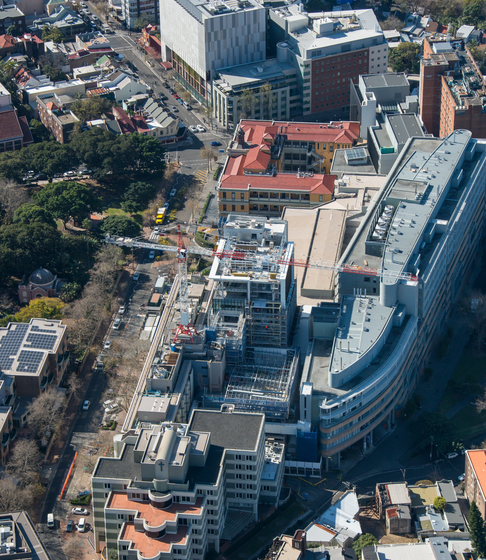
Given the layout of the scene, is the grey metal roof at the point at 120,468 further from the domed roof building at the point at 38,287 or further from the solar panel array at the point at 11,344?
the domed roof building at the point at 38,287

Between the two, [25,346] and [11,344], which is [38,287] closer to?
[11,344]

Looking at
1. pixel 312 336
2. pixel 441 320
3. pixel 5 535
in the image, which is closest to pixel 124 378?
pixel 312 336

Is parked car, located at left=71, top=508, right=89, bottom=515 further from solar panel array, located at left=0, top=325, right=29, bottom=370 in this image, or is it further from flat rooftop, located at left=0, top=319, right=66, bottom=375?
solar panel array, located at left=0, top=325, right=29, bottom=370

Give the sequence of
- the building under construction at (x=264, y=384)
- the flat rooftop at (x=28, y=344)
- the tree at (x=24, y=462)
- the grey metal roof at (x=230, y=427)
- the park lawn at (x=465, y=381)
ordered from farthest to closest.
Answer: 1. the park lawn at (x=465, y=381)
2. the flat rooftop at (x=28, y=344)
3. the building under construction at (x=264, y=384)
4. the tree at (x=24, y=462)
5. the grey metal roof at (x=230, y=427)

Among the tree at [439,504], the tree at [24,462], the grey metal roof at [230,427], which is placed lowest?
the tree at [439,504]

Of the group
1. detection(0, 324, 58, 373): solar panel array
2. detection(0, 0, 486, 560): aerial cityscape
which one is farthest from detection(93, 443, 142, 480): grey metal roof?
detection(0, 324, 58, 373): solar panel array

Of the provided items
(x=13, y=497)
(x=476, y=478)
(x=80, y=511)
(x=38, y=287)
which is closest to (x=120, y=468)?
(x=80, y=511)

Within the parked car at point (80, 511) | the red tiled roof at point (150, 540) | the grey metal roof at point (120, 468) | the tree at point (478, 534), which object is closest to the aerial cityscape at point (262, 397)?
the red tiled roof at point (150, 540)
